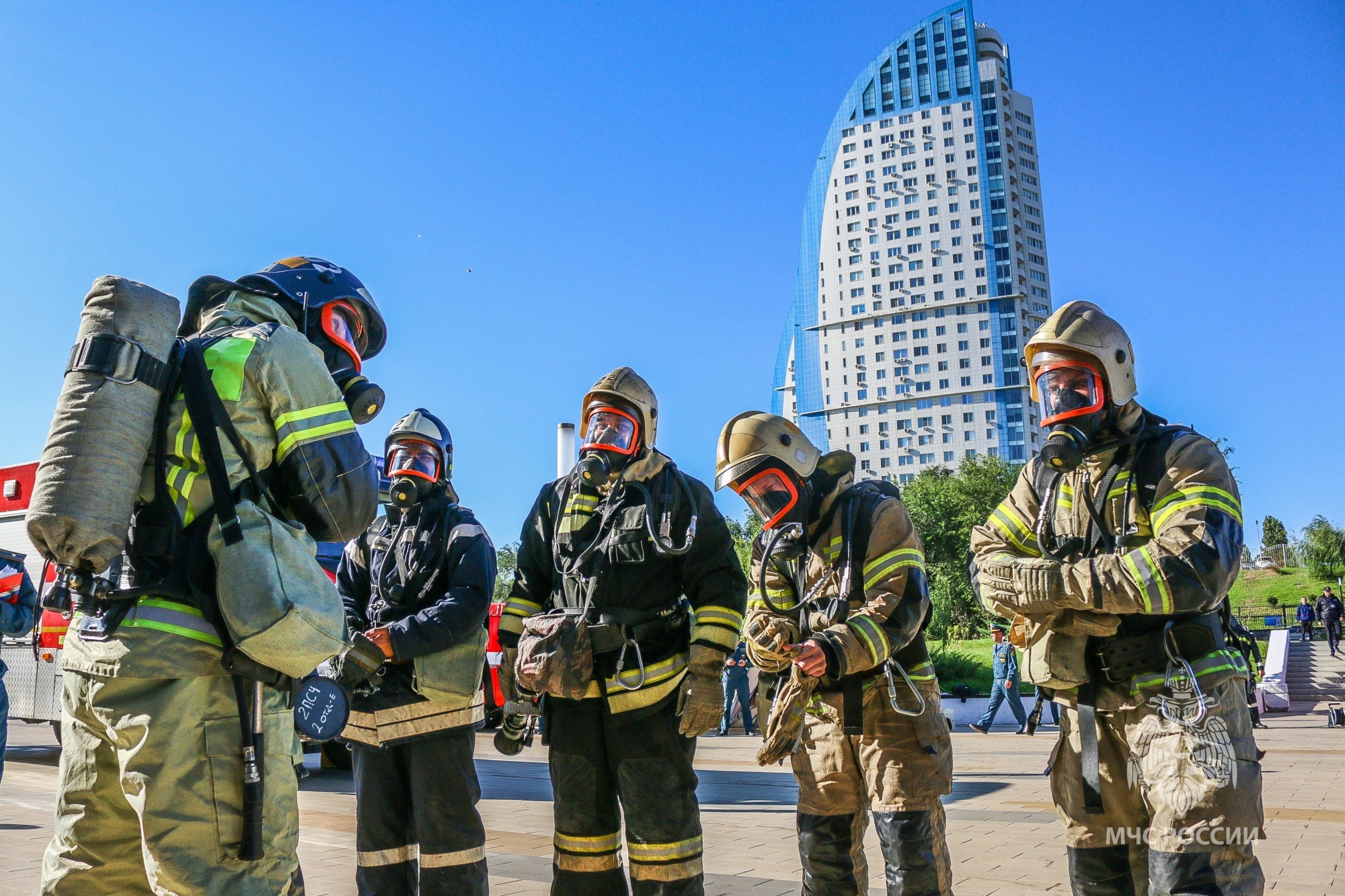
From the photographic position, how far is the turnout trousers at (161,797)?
2545 mm

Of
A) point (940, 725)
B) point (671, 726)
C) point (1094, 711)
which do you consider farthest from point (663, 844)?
point (1094, 711)

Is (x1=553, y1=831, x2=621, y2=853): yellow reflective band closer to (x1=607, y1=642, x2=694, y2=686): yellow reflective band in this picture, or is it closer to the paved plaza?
(x1=607, y1=642, x2=694, y2=686): yellow reflective band

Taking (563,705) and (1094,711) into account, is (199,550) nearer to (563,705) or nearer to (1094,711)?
(563,705)

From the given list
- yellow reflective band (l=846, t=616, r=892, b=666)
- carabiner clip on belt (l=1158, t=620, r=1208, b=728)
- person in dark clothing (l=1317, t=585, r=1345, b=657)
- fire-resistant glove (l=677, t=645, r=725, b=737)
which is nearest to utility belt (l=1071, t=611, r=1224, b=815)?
carabiner clip on belt (l=1158, t=620, r=1208, b=728)

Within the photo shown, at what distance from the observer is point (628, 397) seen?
4910 mm

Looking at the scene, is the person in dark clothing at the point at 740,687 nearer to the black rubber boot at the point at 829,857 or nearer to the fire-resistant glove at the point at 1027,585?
the black rubber boot at the point at 829,857

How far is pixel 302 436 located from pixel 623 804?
2.22m

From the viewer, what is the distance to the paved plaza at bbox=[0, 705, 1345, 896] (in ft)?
19.4

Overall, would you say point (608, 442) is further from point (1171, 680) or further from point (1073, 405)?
point (1171, 680)

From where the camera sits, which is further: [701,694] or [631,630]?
[631,630]

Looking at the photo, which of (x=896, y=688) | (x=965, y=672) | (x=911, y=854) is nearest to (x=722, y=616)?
(x=896, y=688)

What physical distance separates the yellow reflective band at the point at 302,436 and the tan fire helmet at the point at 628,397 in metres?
2.00

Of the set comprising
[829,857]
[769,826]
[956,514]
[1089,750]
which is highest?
[956,514]

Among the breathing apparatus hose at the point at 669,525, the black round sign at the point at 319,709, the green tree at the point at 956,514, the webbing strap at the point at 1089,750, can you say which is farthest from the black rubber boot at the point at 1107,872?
the green tree at the point at 956,514
